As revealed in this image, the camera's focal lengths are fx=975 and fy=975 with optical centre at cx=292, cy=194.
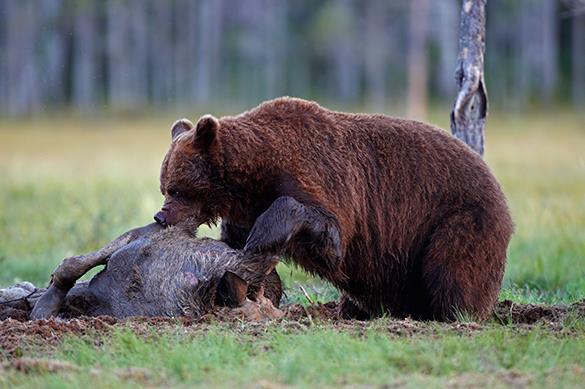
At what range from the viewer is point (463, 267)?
24.0 ft

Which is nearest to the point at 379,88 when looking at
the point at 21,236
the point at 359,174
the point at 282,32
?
the point at 282,32

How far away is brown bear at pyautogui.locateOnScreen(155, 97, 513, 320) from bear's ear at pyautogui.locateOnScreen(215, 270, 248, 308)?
27 centimetres

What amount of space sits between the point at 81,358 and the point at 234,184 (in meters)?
2.07

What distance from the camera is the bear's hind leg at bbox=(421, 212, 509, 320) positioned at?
731 cm

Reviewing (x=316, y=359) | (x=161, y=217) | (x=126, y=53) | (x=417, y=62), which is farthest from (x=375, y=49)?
(x=316, y=359)

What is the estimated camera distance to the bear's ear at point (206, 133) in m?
7.17

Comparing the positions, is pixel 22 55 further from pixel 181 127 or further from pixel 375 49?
pixel 181 127

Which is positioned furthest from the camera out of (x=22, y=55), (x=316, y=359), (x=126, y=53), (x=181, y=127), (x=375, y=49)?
(x=126, y=53)

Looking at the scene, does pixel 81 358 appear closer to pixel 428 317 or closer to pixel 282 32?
pixel 428 317

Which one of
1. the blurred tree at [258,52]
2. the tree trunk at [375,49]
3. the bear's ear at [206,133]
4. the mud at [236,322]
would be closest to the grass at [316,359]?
the mud at [236,322]

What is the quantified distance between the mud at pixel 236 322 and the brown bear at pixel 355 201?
42cm

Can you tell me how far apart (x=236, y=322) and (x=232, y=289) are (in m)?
0.45

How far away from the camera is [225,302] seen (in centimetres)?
730

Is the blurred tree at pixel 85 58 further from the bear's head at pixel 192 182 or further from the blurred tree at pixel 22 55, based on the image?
the bear's head at pixel 192 182
